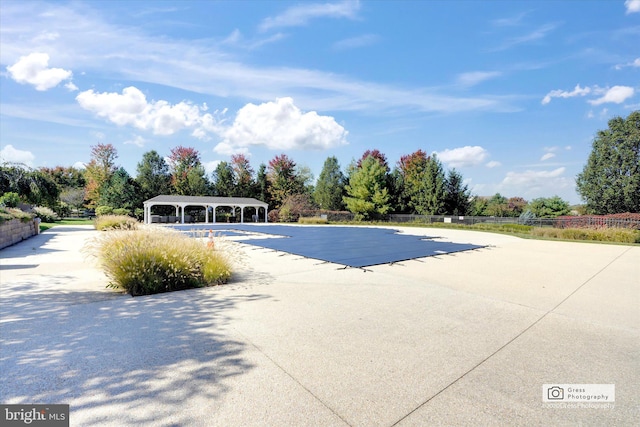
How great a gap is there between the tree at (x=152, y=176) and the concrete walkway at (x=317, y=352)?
1431 inches

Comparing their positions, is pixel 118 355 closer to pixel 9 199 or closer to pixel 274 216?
pixel 9 199

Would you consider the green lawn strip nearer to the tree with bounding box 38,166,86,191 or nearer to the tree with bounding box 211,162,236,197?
the tree with bounding box 211,162,236,197

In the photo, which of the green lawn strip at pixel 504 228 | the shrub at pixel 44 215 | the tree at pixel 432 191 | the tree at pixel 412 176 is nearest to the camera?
the green lawn strip at pixel 504 228

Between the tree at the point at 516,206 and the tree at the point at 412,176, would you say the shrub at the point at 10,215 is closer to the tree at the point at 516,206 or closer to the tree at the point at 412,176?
the tree at the point at 412,176

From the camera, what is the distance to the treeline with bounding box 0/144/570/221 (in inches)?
1304

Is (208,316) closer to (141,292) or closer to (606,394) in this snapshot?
(141,292)

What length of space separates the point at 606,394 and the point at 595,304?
3513mm

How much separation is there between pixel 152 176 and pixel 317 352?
4278 centimetres

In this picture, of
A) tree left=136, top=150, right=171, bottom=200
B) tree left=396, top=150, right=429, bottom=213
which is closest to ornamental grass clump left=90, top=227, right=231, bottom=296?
tree left=396, top=150, right=429, bottom=213

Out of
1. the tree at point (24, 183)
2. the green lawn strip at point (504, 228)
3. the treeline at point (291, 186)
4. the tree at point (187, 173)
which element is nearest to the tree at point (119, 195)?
the treeline at point (291, 186)

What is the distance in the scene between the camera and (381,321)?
4.05m

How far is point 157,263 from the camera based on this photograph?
5.46m

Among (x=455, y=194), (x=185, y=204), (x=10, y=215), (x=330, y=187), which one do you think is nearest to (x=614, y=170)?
(x=455, y=194)

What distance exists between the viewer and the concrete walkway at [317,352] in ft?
7.13
